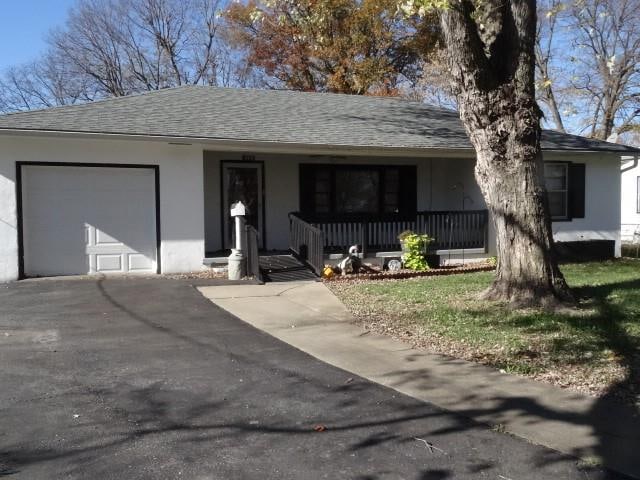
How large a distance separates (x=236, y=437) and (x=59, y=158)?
8.90 metres

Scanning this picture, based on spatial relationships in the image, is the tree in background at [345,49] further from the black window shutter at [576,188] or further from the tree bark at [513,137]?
the tree bark at [513,137]

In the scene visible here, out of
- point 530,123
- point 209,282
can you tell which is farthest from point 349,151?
point 530,123

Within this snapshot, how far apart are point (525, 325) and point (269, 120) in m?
8.33

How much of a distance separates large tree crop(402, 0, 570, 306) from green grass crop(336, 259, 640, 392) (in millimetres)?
539

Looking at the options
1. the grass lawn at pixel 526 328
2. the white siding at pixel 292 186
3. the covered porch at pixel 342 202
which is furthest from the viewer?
the white siding at pixel 292 186

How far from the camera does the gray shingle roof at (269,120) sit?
11.8m

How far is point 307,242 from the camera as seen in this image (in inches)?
506

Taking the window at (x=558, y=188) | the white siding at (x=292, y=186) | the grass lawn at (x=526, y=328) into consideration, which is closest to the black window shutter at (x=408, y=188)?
the white siding at (x=292, y=186)

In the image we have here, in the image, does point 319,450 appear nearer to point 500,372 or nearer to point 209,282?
point 500,372

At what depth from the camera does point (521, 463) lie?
3973 mm

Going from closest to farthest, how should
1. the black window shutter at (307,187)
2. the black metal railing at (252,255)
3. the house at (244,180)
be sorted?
the house at (244,180) → the black metal railing at (252,255) → the black window shutter at (307,187)

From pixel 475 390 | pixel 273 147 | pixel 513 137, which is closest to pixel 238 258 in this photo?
pixel 273 147

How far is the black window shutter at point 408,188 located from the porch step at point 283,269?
13.9 feet

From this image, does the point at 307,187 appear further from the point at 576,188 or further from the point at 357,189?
the point at 576,188
